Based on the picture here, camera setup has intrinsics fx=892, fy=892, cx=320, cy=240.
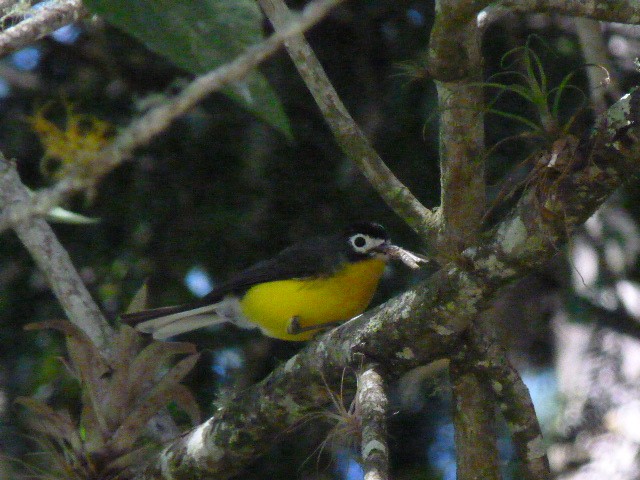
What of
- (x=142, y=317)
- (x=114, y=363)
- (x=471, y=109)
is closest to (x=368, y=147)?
(x=471, y=109)

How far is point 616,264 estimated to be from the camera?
15.9ft

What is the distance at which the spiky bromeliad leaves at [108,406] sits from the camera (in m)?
3.09

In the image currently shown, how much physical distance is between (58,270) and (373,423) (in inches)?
66.5

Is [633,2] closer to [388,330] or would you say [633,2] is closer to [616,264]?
[388,330]

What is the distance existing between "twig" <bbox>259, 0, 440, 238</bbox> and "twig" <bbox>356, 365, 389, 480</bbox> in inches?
20.9

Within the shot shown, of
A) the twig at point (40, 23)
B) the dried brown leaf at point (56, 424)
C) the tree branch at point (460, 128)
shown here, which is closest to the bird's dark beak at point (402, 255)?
the tree branch at point (460, 128)

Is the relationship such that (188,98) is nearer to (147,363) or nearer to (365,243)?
(147,363)

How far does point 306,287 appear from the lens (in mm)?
A: 4637

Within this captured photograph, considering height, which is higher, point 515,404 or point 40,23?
point 40,23

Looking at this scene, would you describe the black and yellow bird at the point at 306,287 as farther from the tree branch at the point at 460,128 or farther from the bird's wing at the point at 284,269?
the tree branch at the point at 460,128

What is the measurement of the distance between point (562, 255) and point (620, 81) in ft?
3.16

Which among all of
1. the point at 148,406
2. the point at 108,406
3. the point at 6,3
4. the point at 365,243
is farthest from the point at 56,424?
the point at 365,243

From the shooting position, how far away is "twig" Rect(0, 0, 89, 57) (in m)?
3.20

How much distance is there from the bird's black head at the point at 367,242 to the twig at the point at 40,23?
1743 mm
